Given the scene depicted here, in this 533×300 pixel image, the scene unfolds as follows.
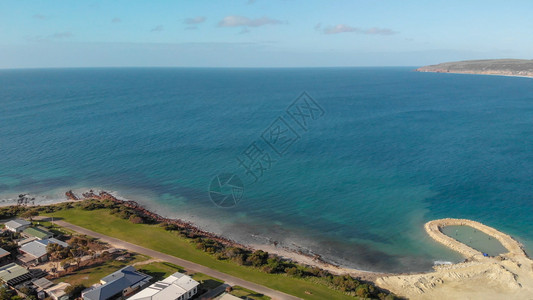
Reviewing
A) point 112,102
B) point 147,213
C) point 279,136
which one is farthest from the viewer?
point 112,102

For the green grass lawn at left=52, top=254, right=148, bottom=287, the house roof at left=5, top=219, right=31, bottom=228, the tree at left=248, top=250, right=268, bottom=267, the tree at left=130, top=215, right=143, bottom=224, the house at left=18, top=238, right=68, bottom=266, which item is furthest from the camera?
the tree at left=130, top=215, right=143, bottom=224

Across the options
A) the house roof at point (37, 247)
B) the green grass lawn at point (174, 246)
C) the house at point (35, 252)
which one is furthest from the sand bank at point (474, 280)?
the house roof at point (37, 247)

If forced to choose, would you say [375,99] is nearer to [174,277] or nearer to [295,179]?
[295,179]

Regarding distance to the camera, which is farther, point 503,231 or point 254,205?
point 254,205

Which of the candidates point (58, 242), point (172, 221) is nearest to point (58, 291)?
point (58, 242)

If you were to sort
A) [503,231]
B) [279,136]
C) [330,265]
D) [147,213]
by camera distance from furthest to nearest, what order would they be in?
[279,136] < [147,213] < [503,231] < [330,265]

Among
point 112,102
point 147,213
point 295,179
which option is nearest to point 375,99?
point 295,179
